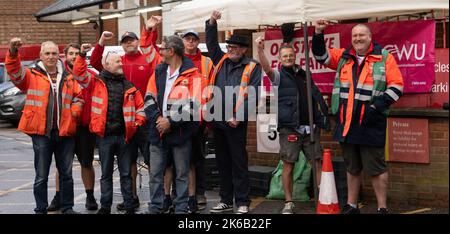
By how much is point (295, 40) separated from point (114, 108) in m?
2.39

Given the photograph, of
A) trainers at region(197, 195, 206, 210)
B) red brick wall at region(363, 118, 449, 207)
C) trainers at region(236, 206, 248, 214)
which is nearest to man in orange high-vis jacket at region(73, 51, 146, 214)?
trainers at region(197, 195, 206, 210)

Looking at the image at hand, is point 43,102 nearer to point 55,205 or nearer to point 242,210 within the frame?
point 55,205

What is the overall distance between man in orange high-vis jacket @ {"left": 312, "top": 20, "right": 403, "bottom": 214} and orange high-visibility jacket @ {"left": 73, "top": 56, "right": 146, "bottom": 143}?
1976 mm

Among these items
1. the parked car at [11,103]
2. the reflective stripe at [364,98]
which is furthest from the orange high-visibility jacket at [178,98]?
the parked car at [11,103]

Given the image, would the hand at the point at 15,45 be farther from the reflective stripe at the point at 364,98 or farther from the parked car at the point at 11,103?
the parked car at the point at 11,103

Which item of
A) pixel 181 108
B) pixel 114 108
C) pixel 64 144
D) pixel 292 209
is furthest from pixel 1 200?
pixel 292 209

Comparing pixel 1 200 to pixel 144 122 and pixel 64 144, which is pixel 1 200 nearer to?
pixel 64 144

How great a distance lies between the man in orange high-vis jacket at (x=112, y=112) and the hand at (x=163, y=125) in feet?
1.53

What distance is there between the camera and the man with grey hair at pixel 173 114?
7.46 meters

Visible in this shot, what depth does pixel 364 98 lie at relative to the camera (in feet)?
23.2

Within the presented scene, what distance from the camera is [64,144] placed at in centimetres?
797

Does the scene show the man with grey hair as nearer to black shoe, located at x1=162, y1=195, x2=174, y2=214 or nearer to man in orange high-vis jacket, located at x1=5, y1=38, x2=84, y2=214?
black shoe, located at x1=162, y1=195, x2=174, y2=214

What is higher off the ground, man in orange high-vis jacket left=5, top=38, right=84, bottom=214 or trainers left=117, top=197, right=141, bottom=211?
man in orange high-vis jacket left=5, top=38, right=84, bottom=214

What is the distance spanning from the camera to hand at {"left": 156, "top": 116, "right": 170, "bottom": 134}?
24.2 ft
